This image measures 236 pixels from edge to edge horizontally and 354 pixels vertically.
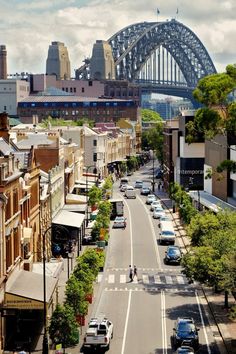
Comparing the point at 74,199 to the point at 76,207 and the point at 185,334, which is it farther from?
the point at 185,334

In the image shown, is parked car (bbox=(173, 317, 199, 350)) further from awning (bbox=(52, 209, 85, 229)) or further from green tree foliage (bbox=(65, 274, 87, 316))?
awning (bbox=(52, 209, 85, 229))

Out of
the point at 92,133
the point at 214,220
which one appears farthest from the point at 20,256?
the point at 92,133

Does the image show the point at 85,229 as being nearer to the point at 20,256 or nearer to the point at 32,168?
the point at 32,168

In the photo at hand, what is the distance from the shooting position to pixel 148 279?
238 ft

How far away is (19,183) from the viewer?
57.2 m

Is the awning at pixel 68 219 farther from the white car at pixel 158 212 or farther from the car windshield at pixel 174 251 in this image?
the white car at pixel 158 212

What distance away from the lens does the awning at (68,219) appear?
279 feet

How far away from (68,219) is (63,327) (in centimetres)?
4122

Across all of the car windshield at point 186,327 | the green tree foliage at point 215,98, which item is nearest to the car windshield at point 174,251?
the green tree foliage at point 215,98

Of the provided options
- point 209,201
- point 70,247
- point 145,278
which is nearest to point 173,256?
point 145,278

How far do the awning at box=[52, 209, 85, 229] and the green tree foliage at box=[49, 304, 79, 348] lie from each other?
120 feet

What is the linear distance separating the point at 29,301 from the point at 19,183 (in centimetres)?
1008

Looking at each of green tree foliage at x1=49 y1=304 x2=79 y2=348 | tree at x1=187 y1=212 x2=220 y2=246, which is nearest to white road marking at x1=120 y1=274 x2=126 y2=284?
tree at x1=187 y1=212 x2=220 y2=246

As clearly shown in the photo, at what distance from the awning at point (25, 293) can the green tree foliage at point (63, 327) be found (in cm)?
304
